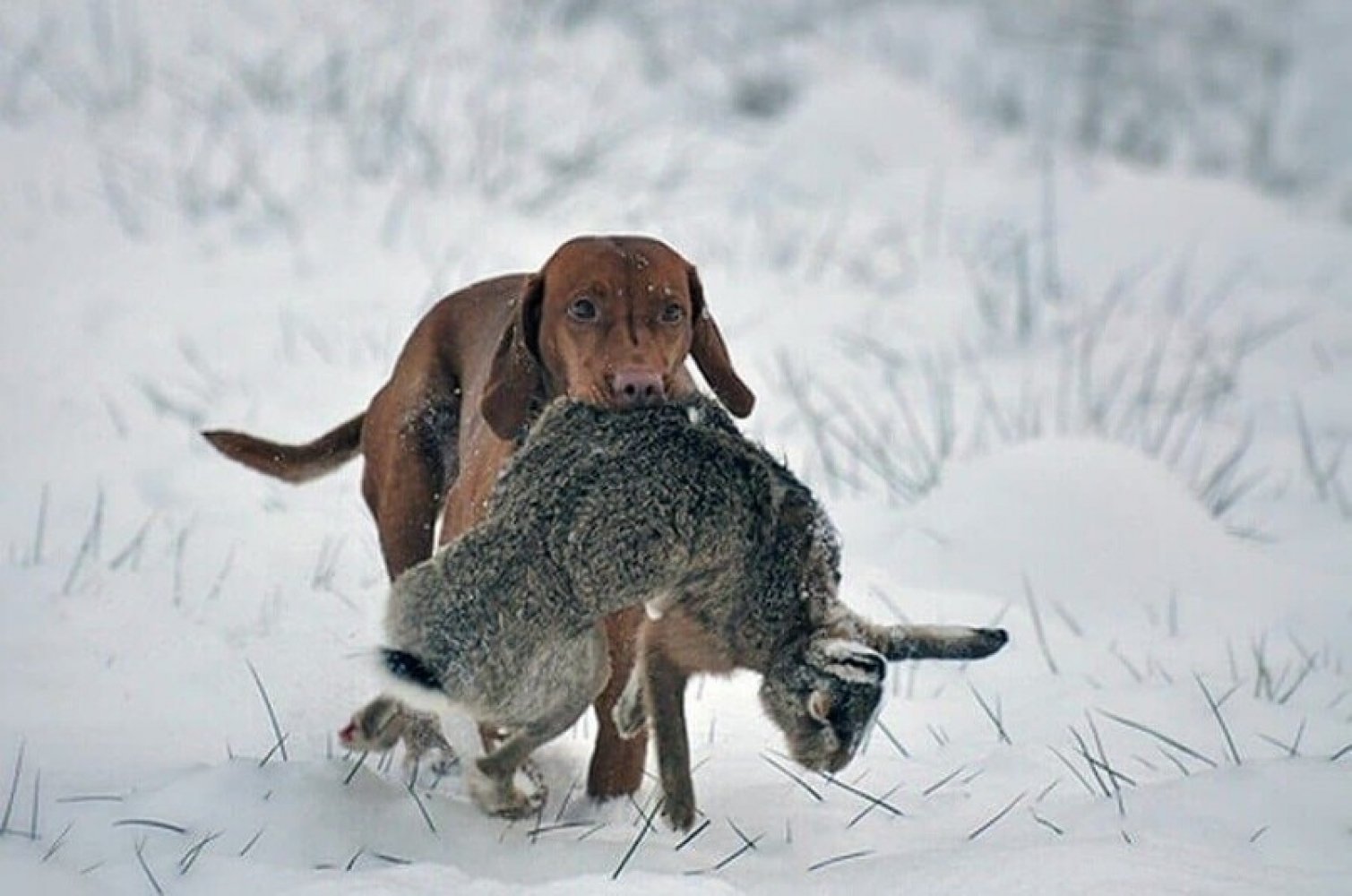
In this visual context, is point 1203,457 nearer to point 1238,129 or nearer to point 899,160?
point 899,160

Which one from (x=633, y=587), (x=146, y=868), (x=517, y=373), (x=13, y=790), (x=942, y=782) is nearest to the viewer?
(x=146, y=868)

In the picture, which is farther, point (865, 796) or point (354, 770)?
point (354, 770)

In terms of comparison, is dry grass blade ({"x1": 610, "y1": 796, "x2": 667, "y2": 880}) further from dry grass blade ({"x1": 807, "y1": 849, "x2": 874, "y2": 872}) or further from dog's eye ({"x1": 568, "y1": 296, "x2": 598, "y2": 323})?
dog's eye ({"x1": 568, "y1": 296, "x2": 598, "y2": 323})

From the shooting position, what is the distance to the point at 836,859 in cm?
385

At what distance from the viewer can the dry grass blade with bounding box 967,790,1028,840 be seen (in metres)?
4.07

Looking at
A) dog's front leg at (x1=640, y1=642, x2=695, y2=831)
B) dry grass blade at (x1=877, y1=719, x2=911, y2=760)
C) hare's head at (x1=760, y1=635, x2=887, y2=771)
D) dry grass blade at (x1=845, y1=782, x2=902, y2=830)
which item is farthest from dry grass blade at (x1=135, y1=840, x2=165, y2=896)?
dry grass blade at (x1=877, y1=719, x2=911, y2=760)

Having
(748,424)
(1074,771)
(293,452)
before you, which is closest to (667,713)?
(1074,771)

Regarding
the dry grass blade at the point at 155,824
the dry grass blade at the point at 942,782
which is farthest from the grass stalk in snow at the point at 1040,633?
the dry grass blade at the point at 155,824

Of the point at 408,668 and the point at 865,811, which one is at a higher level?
the point at 408,668

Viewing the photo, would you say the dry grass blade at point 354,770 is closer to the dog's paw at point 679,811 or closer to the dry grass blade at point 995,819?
the dog's paw at point 679,811

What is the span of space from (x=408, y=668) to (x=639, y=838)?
531 millimetres

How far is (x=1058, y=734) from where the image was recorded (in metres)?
4.88

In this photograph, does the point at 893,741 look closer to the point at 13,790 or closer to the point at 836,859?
the point at 836,859

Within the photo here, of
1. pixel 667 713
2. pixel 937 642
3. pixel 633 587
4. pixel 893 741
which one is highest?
pixel 633 587
